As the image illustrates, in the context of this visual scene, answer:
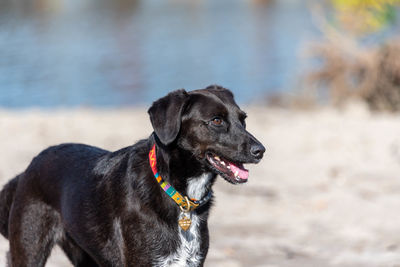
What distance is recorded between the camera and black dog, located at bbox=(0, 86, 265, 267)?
12.5 ft

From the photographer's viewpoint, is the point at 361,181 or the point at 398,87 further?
the point at 398,87

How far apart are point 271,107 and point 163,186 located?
11.6 m

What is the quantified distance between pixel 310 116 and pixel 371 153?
11.3ft

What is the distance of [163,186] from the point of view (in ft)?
12.6

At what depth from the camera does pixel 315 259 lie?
595 cm

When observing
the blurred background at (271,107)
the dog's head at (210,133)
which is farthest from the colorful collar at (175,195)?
the blurred background at (271,107)

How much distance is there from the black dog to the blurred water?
10904 millimetres

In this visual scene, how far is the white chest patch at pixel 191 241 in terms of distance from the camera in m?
3.79

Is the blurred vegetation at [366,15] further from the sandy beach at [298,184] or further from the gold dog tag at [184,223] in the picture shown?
the gold dog tag at [184,223]

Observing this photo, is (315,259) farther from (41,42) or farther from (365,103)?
(41,42)

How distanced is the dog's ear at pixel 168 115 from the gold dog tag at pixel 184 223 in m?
0.50

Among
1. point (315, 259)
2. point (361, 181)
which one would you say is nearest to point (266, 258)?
point (315, 259)

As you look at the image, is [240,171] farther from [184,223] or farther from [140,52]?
[140,52]

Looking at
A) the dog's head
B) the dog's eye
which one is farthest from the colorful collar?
the dog's eye
